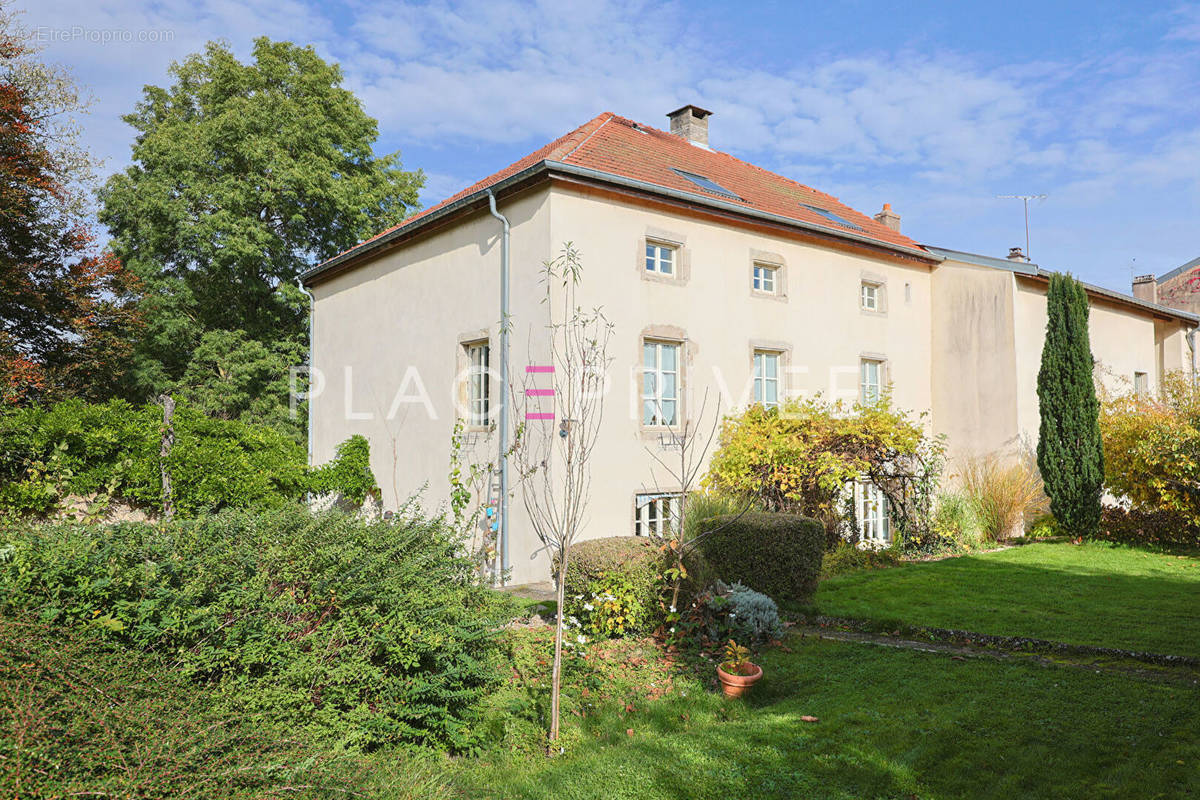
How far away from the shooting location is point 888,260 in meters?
14.7

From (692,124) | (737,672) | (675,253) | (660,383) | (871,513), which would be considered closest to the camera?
(737,672)

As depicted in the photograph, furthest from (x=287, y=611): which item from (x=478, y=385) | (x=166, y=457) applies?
(x=166, y=457)

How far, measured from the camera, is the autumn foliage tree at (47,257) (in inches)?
561

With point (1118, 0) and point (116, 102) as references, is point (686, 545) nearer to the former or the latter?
point (1118, 0)

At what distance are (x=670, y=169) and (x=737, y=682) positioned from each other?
934 cm

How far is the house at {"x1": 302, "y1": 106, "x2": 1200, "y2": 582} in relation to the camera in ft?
34.4

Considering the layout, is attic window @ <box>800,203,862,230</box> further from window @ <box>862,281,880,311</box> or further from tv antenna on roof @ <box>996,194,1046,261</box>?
tv antenna on roof @ <box>996,194,1046,261</box>

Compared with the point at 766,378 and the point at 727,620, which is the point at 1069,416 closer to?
the point at 766,378

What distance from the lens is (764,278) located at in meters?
12.8

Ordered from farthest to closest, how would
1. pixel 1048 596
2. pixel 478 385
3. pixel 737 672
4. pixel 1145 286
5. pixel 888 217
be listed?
pixel 1145 286
pixel 888 217
pixel 478 385
pixel 1048 596
pixel 737 672

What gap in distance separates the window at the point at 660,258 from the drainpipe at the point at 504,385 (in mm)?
2165

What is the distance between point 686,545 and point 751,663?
1.33 meters

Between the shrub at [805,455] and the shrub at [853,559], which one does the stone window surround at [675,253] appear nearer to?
the shrub at [805,455]

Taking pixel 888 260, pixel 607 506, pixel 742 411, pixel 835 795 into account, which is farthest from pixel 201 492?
pixel 888 260
